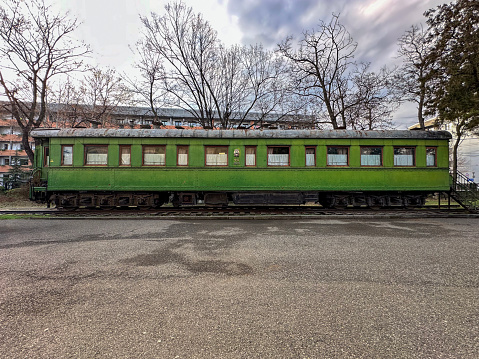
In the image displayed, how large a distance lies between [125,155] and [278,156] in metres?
6.35

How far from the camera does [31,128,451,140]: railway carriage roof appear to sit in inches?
384

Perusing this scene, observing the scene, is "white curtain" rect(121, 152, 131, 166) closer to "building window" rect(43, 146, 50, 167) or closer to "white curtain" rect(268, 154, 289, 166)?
"building window" rect(43, 146, 50, 167)

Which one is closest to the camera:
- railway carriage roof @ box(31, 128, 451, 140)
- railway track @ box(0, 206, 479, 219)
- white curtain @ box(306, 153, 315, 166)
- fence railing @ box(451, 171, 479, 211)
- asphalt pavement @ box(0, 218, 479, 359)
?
asphalt pavement @ box(0, 218, 479, 359)

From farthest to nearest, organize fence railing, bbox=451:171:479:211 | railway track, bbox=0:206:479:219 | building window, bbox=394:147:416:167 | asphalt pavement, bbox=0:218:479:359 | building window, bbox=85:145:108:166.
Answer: fence railing, bbox=451:171:479:211 → building window, bbox=394:147:416:167 → building window, bbox=85:145:108:166 → railway track, bbox=0:206:479:219 → asphalt pavement, bbox=0:218:479:359

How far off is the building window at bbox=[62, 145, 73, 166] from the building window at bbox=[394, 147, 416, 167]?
1351 cm

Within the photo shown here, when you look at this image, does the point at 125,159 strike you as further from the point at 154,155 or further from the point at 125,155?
the point at 154,155

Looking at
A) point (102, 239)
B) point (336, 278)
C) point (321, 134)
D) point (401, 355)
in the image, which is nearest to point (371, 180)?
point (321, 134)

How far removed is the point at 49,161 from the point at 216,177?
683 cm

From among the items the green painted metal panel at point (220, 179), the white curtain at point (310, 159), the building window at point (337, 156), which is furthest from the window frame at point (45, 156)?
the building window at point (337, 156)

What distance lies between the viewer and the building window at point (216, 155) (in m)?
→ 9.93

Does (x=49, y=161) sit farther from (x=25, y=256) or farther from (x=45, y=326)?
(x=45, y=326)

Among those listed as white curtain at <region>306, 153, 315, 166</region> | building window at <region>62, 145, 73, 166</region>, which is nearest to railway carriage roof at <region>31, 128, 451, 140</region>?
building window at <region>62, 145, 73, 166</region>

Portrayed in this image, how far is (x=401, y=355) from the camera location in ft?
6.44

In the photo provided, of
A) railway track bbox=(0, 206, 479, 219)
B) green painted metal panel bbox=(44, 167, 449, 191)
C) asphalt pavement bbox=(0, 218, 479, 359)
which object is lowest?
asphalt pavement bbox=(0, 218, 479, 359)
